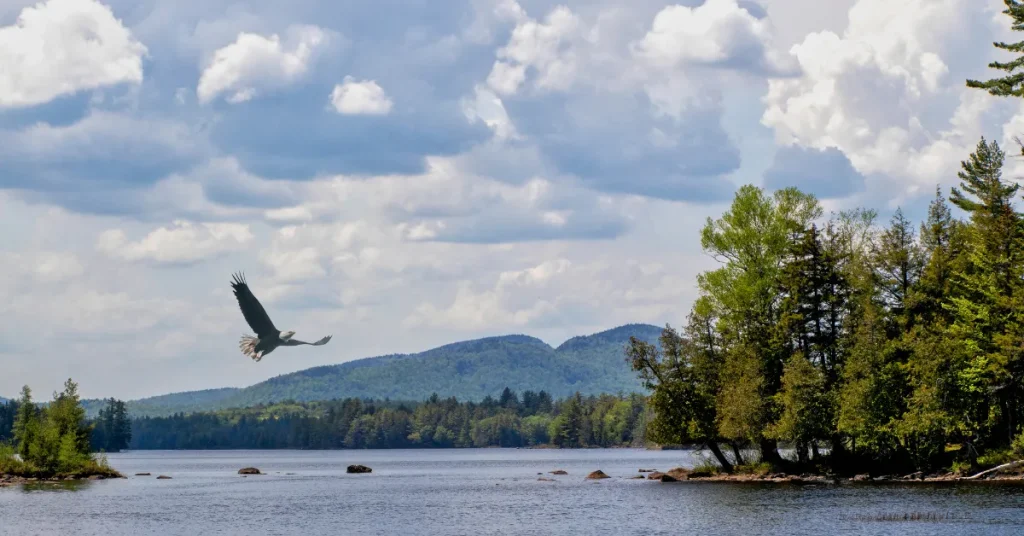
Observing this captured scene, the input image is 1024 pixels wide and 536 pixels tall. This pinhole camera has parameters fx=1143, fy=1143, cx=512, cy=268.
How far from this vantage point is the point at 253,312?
4131cm

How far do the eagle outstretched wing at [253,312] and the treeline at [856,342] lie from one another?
42497 millimetres

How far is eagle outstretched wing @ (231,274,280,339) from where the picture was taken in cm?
4128

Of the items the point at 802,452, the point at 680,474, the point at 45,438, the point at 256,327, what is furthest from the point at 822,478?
the point at 45,438

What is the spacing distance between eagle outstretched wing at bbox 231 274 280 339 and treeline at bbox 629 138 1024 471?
42497mm

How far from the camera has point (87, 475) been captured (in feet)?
345

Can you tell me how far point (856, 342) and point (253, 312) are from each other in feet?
153

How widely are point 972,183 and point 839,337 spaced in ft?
55.2

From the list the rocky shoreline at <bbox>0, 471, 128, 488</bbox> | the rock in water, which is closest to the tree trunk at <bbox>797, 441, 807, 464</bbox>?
the rock in water

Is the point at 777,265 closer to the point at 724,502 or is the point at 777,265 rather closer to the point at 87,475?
the point at 724,502

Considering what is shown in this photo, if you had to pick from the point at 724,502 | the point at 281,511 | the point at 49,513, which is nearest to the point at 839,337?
the point at 724,502

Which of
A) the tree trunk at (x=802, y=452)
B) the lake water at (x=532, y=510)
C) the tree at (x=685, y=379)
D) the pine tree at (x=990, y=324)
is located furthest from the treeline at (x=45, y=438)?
the pine tree at (x=990, y=324)

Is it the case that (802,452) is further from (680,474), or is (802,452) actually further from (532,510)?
(532,510)

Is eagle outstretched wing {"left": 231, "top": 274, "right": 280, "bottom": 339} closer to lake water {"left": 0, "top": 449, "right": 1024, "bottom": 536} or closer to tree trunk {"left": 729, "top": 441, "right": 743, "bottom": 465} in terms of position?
lake water {"left": 0, "top": 449, "right": 1024, "bottom": 536}

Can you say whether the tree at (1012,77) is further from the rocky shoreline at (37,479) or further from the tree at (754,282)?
the rocky shoreline at (37,479)
